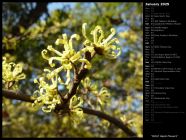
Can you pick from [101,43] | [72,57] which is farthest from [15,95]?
[101,43]

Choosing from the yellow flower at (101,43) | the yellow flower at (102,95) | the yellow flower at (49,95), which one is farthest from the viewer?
the yellow flower at (102,95)

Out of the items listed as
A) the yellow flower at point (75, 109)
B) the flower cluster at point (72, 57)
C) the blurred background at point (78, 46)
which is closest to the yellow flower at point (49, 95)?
the flower cluster at point (72, 57)

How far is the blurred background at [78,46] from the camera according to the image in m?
5.29

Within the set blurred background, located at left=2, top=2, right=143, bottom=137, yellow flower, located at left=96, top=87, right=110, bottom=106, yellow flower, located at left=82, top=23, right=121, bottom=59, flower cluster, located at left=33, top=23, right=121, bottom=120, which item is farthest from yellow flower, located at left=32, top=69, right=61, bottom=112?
blurred background, located at left=2, top=2, right=143, bottom=137

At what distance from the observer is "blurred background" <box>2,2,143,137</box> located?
5.29m

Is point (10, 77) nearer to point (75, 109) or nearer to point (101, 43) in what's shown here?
point (75, 109)

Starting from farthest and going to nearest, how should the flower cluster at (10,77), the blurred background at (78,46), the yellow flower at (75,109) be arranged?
the blurred background at (78,46), the flower cluster at (10,77), the yellow flower at (75,109)

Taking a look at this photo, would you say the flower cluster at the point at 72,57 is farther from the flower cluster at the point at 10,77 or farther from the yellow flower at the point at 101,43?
the flower cluster at the point at 10,77

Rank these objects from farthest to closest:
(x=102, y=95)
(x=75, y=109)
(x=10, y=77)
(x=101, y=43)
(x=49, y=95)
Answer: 1. (x=102, y=95)
2. (x=10, y=77)
3. (x=75, y=109)
4. (x=49, y=95)
5. (x=101, y=43)

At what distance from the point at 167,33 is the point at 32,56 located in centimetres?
293

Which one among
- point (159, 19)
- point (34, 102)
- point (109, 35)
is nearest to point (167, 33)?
point (159, 19)

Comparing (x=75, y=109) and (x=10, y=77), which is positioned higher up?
(x=10, y=77)

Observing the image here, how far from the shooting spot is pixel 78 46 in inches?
225

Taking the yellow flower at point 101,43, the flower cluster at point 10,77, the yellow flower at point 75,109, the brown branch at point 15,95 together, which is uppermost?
the yellow flower at point 101,43
